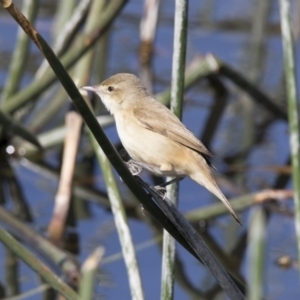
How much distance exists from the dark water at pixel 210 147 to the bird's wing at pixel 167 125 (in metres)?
0.19

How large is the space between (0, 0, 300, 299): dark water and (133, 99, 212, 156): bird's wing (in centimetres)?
19

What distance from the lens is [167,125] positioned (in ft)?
13.2

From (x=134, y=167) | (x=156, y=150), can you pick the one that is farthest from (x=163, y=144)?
(x=134, y=167)

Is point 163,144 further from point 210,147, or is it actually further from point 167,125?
point 210,147

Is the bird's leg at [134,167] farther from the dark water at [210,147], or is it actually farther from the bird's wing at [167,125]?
the dark water at [210,147]

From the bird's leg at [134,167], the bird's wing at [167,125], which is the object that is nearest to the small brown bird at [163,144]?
the bird's wing at [167,125]

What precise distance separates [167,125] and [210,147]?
3767 mm

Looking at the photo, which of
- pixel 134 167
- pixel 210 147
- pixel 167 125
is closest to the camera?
pixel 134 167

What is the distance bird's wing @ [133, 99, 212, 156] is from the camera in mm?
3951

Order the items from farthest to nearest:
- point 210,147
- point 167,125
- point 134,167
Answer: point 210,147
point 167,125
point 134,167

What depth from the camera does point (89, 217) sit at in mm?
6688

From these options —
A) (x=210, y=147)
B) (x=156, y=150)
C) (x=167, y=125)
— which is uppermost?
(x=167, y=125)

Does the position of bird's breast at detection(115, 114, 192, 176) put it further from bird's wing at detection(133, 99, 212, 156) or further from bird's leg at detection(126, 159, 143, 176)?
bird's leg at detection(126, 159, 143, 176)

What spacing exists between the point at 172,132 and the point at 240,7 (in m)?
6.67
